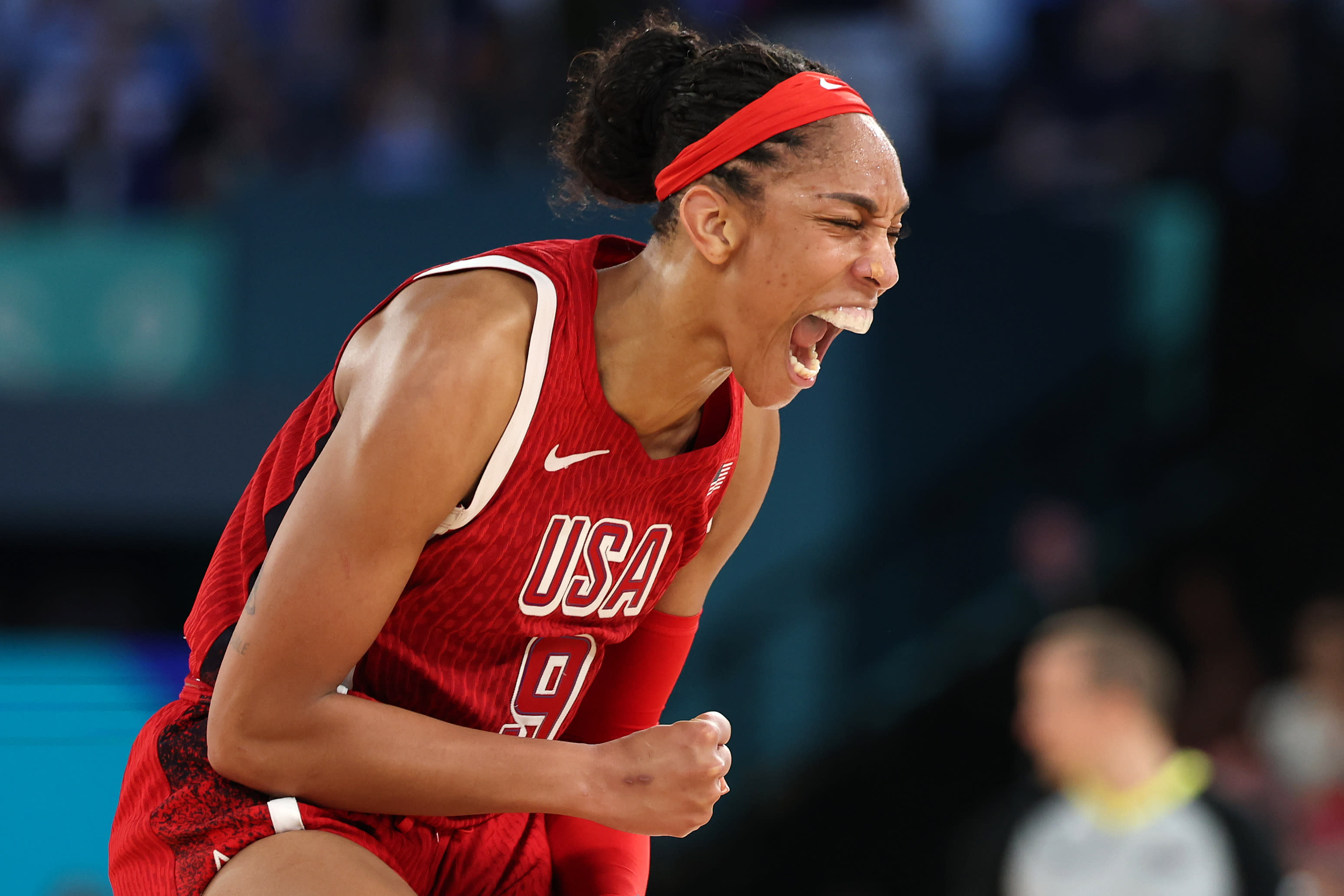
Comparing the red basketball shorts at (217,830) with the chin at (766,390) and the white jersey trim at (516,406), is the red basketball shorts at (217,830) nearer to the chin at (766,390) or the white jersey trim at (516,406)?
the white jersey trim at (516,406)

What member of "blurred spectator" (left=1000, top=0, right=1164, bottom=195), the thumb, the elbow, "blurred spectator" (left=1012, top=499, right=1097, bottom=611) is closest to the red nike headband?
the thumb

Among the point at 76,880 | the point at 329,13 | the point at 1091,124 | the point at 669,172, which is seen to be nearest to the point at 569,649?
the point at 669,172

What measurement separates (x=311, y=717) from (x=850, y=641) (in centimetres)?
502

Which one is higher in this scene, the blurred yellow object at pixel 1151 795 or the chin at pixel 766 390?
the chin at pixel 766 390

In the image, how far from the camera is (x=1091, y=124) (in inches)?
276

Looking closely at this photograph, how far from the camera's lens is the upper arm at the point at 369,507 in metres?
1.76

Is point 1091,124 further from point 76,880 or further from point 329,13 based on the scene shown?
point 76,880

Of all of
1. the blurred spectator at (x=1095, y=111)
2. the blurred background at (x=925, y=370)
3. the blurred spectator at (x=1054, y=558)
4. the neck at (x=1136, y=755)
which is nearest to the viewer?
the neck at (x=1136, y=755)

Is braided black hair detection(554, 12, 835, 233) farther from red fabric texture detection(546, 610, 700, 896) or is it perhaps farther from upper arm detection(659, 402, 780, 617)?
red fabric texture detection(546, 610, 700, 896)

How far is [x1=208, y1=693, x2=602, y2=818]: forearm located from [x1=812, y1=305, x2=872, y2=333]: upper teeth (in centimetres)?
64

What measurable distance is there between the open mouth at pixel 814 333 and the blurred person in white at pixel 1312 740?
3.65 m

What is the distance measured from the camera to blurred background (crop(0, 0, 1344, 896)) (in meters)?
6.52

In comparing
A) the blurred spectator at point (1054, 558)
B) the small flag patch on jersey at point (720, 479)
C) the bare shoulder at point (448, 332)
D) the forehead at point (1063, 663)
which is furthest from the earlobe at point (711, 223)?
the blurred spectator at point (1054, 558)

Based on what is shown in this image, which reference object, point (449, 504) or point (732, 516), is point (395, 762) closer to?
point (449, 504)
